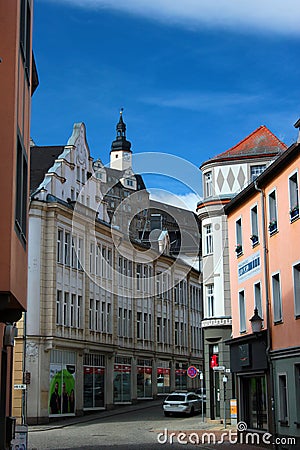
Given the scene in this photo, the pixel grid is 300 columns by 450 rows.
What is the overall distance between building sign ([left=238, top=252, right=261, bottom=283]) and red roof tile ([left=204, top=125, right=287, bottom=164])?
10243mm

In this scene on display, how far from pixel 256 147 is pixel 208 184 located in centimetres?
333

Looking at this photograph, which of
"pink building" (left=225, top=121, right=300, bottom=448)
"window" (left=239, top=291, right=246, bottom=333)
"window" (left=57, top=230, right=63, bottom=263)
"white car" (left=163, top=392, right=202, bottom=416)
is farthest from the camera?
"window" (left=57, top=230, right=63, bottom=263)

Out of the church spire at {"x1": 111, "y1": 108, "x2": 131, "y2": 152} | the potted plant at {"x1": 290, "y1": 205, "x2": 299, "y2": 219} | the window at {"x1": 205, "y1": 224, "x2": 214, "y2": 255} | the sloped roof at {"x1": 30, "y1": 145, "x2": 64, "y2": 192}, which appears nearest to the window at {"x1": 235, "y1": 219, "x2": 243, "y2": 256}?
the potted plant at {"x1": 290, "y1": 205, "x2": 299, "y2": 219}

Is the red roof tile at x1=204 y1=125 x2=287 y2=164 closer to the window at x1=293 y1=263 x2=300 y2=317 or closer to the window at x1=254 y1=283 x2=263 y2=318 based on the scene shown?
the window at x1=254 y1=283 x2=263 y2=318

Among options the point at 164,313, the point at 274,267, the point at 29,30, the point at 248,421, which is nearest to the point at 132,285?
the point at 164,313

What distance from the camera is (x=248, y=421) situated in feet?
100

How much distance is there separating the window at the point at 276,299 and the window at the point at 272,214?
5.46 ft

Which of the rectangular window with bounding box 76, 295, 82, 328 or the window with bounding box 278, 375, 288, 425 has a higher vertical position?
the rectangular window with bounding box 76, 295, 82, 328

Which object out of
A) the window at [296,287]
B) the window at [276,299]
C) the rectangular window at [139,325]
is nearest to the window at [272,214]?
the window at [276,299]

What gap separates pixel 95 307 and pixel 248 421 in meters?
23.1

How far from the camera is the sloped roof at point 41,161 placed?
5006 cm

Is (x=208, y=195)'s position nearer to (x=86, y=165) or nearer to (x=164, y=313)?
(x=86, y=165)

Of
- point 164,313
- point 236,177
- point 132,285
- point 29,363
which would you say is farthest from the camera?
point 164,313

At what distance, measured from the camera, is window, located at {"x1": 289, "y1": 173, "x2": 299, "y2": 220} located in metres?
24.6
